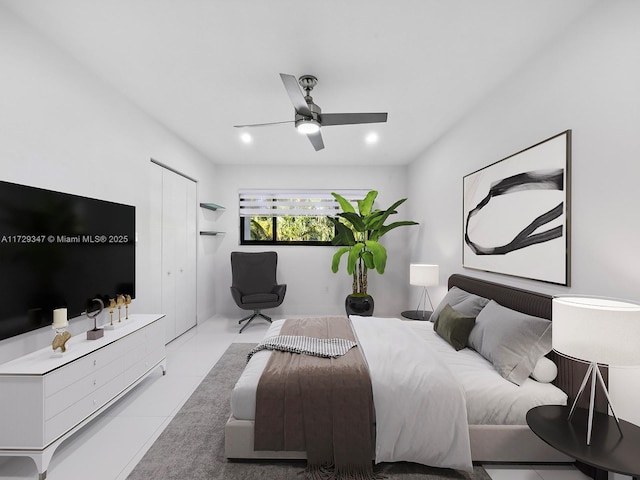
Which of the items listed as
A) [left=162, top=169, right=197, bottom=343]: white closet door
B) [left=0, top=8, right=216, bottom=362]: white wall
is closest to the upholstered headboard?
[left=0, top=8, right=216, bottom=362]: white wall

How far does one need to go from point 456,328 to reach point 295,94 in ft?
7.03

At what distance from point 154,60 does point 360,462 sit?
3059 mm

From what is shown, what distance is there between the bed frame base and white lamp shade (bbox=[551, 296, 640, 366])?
745 mm

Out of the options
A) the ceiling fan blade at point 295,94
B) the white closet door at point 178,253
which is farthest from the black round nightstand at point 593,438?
the white closet door at point 178,253

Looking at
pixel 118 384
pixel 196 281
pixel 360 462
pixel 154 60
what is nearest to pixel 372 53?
pixel 154 60

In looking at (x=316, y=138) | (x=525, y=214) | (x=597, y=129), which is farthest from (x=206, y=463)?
(x=597, y=129)

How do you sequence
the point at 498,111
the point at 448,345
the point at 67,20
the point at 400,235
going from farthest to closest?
the point at 400,235, the point at 498,111, the point at 448,345, the point at 67,20

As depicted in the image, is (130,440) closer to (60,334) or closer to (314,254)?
(60,334)

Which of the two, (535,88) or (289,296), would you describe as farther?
(289,296)

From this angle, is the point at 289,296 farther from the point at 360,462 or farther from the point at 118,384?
the point at 360,462

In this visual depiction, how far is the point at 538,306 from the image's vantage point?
6.73 feet

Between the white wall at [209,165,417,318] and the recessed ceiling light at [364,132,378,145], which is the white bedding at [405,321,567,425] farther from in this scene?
the white wall at [209,165,417,318]

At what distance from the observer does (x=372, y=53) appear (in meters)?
2.22

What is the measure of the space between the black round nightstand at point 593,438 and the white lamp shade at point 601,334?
1.19 feet
